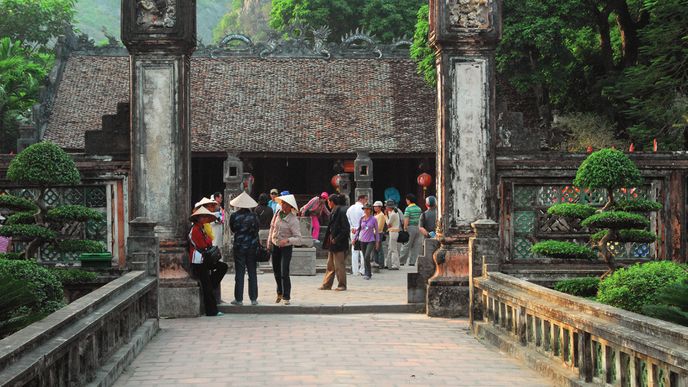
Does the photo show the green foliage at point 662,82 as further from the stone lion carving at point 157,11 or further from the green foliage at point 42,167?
the green foliage at point 42,167

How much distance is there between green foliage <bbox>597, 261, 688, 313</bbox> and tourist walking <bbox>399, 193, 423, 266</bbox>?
14.5 m

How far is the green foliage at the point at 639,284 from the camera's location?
1013 centimetres

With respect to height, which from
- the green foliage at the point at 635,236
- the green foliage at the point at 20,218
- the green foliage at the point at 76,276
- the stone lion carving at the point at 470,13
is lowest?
the green foliage at the point at 76,276

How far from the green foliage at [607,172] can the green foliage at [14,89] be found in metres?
32.8

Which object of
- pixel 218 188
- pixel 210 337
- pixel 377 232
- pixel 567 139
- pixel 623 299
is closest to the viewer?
pixel 623 299

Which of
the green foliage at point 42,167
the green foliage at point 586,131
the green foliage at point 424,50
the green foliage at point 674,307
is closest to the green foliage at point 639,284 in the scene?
the green foliage at point 674,307

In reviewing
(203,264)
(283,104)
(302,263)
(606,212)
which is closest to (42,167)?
(203,264)

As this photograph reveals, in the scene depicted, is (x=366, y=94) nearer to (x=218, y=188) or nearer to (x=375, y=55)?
(x=375, y=55)

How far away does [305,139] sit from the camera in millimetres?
38000

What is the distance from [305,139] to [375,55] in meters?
6.89

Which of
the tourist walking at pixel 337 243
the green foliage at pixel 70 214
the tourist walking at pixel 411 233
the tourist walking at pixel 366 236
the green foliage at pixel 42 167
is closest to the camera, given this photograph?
the green foliage at pixel 70 214

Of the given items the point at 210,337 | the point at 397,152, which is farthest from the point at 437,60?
the point at 397,152

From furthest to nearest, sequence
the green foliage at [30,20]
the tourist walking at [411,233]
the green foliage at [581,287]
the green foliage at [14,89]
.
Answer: the green foliage at [30,20] < the green foliage at [14,89] < the tourist walking at [411,233] < the green foliage at [581,287]

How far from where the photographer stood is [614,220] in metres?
12.5
